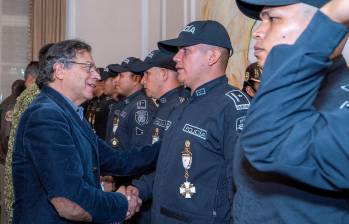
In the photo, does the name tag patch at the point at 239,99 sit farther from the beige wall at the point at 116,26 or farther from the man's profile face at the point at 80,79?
the beige wall at the point at 116,26

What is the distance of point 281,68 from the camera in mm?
886

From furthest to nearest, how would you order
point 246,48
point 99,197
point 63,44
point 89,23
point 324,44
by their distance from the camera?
point 89,23 < point 246,48 < point 63,44 < point 99,197 < point 324,44

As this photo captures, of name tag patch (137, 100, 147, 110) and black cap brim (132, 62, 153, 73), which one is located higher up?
black cap brim (132, 62, 153, 73)

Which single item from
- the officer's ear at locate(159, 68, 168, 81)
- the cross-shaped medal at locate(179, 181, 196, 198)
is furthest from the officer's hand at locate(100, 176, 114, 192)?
the cross-shaped medal at locate(179, 181, 196, 198)

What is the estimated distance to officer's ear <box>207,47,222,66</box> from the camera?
94.0 inches

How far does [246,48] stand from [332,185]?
2877mm

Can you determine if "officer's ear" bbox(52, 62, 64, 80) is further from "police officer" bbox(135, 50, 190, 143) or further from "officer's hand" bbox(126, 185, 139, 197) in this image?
"police officer" bbox(135, 50, 190, 143)

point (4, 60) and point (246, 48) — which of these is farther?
point (4, 60)

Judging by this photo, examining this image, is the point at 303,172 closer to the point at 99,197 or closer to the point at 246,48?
the point at 99,197

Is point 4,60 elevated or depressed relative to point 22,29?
depressed

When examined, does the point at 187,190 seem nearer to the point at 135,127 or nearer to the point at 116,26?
the point at 135,127

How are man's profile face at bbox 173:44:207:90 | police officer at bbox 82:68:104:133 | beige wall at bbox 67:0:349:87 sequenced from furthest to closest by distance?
beige wall at bbox 67:0:349:87, police officer at bbox 82:68:104:133, man's profile face at bbox 173:44:207:90

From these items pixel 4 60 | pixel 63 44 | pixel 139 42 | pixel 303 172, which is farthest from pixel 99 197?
pixel 4 60

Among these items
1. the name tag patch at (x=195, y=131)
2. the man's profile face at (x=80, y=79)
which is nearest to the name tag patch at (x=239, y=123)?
the name tag patch at (x=195, y=131)
